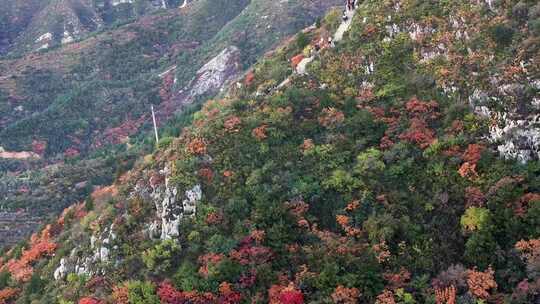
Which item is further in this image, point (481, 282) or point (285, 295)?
point (285, 295)

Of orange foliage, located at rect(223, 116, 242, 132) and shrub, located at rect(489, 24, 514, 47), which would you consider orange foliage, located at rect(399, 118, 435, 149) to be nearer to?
shrub, located at rect(489, 24, 514, 47)

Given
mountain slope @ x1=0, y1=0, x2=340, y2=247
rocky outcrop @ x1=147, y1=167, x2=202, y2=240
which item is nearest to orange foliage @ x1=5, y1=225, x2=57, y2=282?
rocky outcrop @ x1=147, y1=167, x2=202, y2=240

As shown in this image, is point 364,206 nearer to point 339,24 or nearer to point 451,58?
point 451,58

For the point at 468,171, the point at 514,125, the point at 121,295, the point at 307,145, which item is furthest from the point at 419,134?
the point at 121,295

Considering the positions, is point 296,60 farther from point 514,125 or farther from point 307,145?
point 514,125

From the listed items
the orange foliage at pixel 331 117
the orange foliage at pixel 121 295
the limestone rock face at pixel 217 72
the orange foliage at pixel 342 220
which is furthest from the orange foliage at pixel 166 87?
the orange foliage at pixel 342 220
